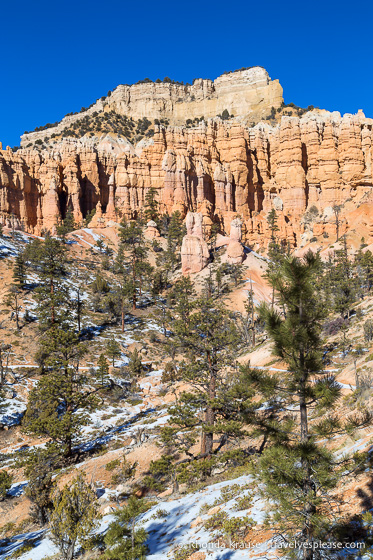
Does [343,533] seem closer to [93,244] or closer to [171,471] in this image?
[171,471]

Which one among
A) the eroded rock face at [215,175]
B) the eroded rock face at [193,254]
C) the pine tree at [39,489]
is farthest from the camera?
the eroded rock face at [215,175]

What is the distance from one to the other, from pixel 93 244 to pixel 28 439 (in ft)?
163

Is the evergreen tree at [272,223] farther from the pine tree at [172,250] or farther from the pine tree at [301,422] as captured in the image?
the pine tree at [301,422]

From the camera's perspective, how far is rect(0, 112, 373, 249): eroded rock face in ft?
286

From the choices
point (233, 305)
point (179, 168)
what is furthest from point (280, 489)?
point (179, 168)

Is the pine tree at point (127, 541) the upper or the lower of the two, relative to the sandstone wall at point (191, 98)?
lower

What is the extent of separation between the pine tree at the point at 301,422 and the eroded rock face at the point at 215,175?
73.7m

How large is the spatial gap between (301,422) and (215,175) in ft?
288

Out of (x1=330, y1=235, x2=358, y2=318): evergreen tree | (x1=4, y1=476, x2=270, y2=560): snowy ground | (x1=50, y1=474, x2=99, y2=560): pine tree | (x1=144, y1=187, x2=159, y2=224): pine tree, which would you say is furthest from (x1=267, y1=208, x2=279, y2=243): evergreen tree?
(x1=50, y1=474, x2=99, y2=560): pine tree

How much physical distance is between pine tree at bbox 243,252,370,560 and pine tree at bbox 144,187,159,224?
253 ft

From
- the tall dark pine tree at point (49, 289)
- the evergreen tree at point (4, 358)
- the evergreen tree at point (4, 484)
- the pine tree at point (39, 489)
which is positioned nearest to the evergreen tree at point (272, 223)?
the tall dark pine tree at point (49, 289)

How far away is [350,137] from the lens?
293ft

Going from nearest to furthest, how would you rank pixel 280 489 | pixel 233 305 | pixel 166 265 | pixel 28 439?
pixel 280 489 → pixel 28 439 → pixel 233 305 → pixel 166 265

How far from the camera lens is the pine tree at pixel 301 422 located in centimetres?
735
